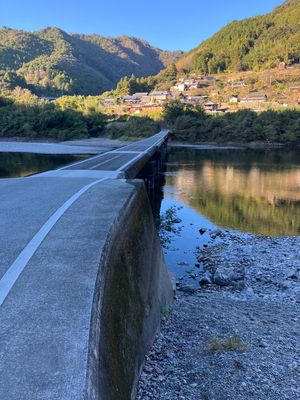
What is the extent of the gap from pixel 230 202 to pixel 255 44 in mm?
139737

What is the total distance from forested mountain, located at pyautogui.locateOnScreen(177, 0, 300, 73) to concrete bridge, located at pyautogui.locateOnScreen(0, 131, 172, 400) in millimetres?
126778

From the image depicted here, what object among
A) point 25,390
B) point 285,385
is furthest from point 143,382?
point 25,390

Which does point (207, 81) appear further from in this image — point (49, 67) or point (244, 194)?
point (244, 194)

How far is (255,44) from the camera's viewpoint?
141250 millimetres

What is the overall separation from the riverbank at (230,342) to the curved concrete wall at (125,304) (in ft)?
1.06

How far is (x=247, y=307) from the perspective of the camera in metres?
7.32

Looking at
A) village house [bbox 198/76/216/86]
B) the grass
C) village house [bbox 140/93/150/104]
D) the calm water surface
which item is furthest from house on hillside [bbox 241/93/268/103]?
the grass

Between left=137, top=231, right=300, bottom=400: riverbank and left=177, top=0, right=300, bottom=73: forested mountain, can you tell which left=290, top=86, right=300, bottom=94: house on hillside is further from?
left=137, top=231, right=300, bottom=400: riverbank

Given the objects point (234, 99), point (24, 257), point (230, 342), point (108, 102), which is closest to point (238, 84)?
point (234, 99)

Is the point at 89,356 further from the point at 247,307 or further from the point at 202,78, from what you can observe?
the point at 202,78

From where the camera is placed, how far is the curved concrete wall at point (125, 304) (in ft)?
9.12

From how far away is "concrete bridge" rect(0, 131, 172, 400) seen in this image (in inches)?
92.2

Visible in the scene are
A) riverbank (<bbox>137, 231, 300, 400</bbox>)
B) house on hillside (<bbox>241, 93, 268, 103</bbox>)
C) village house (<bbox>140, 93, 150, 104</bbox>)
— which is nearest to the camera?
riverbank (<bbox>137, 231, 300, 400</bbox>)

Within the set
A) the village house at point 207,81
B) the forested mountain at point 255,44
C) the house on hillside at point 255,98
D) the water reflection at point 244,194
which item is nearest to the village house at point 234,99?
the house on hillside at point 255,98
